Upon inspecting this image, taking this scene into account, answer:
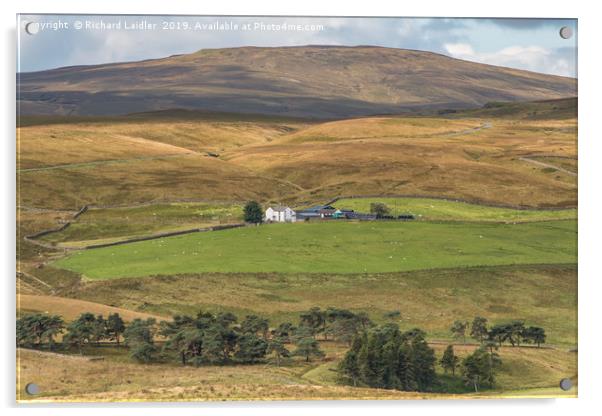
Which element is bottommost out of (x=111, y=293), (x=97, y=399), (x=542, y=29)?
(x=97, y=399)

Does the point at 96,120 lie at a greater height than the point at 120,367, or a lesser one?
greater

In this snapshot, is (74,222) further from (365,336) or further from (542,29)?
(542,29)

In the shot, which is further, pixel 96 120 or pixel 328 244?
pixel 96 120

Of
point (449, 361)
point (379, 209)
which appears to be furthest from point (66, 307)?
point (379, 209)

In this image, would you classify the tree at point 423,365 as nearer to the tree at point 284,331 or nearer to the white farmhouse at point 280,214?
the tree at point 284,331

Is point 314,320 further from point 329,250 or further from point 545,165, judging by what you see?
point 545,165

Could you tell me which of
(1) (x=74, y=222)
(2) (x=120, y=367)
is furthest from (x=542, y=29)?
(1) (x=74, y=222)
